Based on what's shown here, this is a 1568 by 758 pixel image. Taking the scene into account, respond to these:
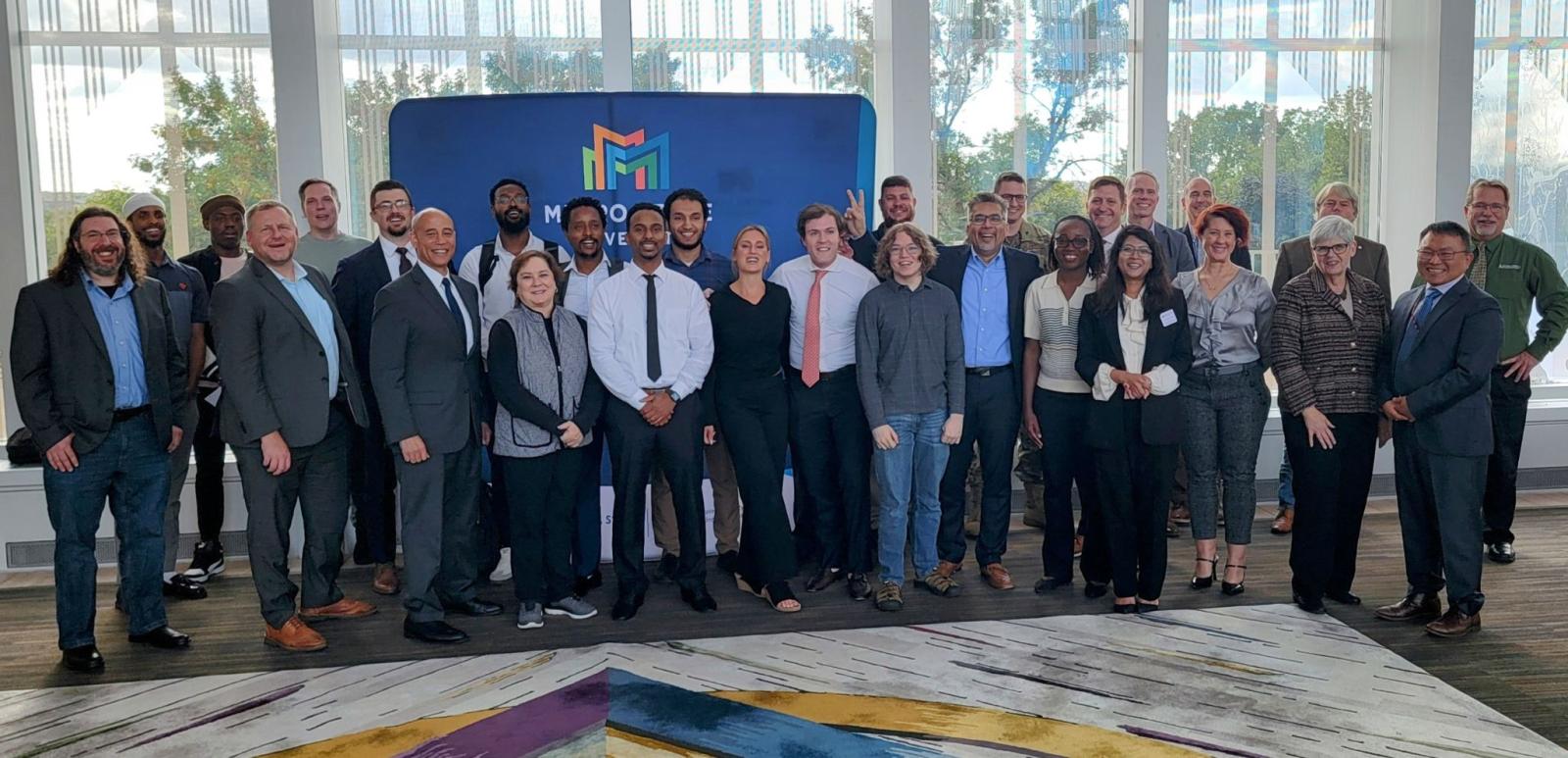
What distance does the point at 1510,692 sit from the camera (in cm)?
358

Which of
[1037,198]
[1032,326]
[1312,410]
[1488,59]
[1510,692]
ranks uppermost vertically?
[1488,59]

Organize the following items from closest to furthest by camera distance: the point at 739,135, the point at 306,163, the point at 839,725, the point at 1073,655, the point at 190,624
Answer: the point at 839,725 < the point at 1073,655 < the point at 190,624 < the point at 739,135 < the point at 306,163

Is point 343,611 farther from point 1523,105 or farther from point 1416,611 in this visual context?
point 1523,105

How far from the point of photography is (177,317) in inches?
177

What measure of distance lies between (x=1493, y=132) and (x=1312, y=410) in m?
4.14

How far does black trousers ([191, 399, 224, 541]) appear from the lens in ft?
16.5

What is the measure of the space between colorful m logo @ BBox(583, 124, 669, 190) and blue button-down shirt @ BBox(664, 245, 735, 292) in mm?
529

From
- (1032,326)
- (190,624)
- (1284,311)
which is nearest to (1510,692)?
(1284,311)

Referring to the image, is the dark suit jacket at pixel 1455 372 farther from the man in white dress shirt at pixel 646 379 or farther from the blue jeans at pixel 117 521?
the blue jeans at pixel 117 521

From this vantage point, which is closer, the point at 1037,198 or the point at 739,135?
the point at 739,135

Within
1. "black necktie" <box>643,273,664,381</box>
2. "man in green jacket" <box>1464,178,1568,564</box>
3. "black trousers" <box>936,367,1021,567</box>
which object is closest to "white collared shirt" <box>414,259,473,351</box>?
"black necktie" <box>643,273,664,381</box>

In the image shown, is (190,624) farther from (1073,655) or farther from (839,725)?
(1073,655)

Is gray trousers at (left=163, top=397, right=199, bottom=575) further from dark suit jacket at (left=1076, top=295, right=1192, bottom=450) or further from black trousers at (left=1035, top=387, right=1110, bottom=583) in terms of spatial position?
dark suit jacket at (left=1076, top=295, right=1192, bottom=450)

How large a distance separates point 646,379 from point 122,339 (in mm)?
1824
